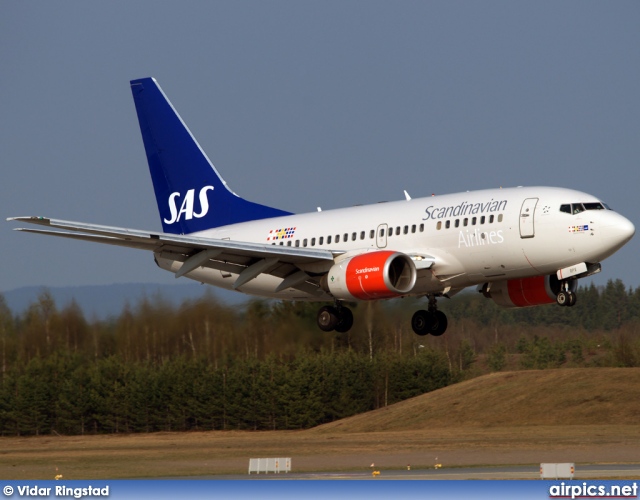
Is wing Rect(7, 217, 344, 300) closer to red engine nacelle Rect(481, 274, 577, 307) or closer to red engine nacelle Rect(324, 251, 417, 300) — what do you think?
red engine nacelle Rect(324, 251, 417, 300)

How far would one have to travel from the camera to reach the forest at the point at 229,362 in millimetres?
60375

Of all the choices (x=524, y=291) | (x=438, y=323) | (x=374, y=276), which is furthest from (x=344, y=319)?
(x=524, y=291)

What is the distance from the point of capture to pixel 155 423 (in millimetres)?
80438

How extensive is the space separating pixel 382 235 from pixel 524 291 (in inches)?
202

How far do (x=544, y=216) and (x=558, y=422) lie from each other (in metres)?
35.5

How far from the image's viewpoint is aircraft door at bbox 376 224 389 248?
39.6m

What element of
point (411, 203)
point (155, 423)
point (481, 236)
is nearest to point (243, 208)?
point (411, 203)

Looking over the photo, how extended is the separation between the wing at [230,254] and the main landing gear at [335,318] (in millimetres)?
684

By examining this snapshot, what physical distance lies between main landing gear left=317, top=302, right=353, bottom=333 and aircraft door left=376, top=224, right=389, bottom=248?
298 centimetres

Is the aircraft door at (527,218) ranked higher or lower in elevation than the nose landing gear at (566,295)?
higher

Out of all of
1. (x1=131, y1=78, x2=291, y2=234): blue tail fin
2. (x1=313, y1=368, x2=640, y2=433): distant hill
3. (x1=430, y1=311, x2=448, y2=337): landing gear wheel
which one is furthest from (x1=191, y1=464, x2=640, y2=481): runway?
(x1=313, y1=368, x2=640, y2=433): distant hill

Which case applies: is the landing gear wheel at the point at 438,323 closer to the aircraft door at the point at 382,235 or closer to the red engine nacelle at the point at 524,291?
the red engine nacelle at the point at 524,291

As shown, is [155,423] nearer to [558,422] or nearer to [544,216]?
[558,422]

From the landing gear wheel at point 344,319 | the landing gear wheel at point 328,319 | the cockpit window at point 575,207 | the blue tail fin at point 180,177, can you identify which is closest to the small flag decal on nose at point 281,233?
the blue tail fin at point 180,177
